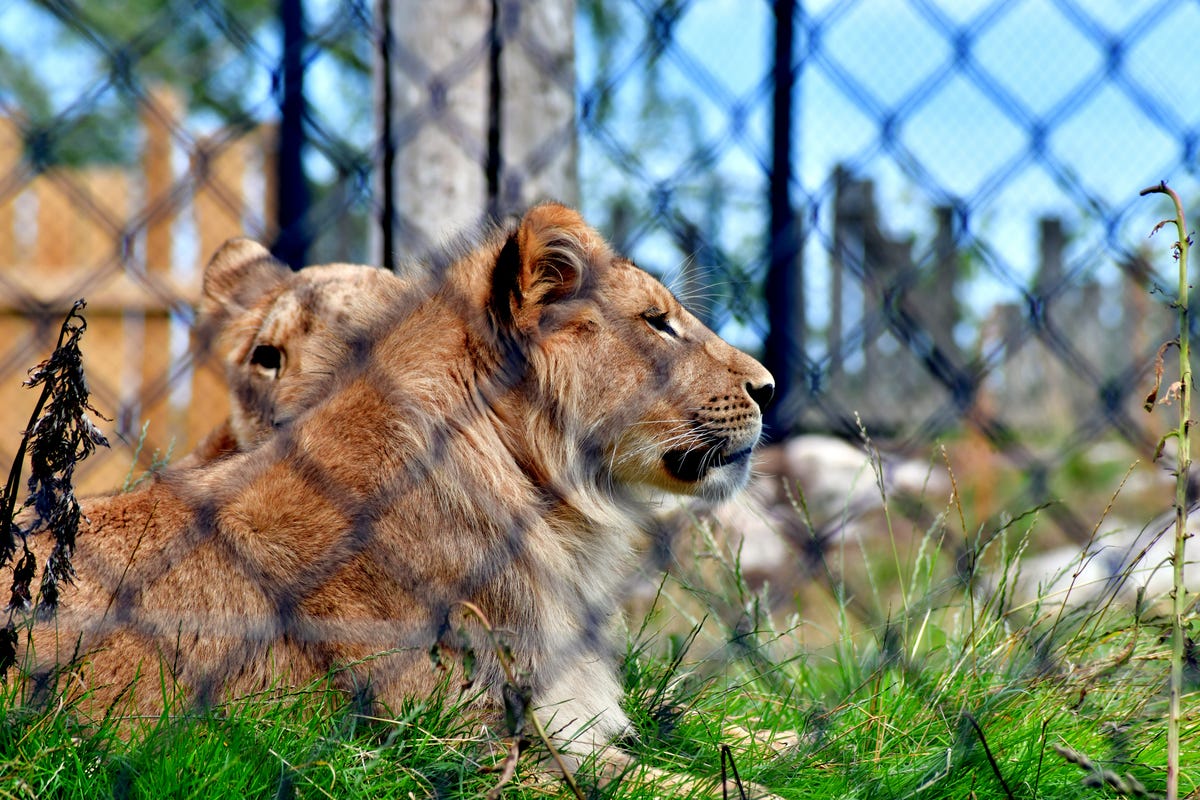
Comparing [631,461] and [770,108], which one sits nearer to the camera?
[631,461]

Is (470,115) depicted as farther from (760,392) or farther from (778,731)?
(778,731)

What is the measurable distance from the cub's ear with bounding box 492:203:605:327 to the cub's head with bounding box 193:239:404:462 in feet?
1.92

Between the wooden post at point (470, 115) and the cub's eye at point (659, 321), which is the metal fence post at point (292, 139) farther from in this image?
the cub's eye at point (659, 321)

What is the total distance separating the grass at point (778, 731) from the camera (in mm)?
1851

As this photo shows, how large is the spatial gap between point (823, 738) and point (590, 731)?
449 mm

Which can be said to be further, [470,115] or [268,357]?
[268,357]

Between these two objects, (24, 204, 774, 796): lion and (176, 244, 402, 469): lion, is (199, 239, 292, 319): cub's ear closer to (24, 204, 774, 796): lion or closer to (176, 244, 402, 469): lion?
(176, 244, 402, 469): lion

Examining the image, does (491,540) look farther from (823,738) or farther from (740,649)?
(823,738)

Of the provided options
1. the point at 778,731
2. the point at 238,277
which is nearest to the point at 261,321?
the point at 238,277

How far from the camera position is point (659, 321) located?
2713 mm

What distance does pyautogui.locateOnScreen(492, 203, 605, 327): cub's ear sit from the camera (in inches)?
98.0

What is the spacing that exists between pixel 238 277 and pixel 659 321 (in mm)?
1958

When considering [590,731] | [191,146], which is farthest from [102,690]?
[191,146]

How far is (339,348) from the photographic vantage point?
2.76 meters
